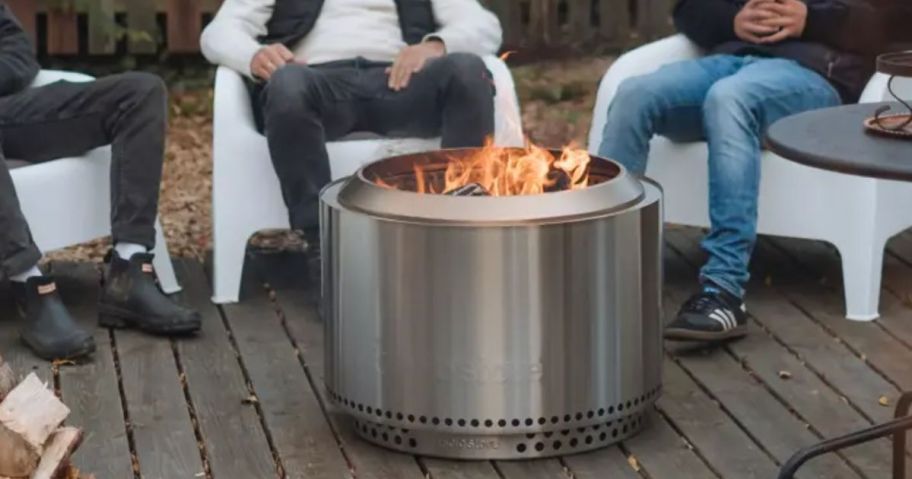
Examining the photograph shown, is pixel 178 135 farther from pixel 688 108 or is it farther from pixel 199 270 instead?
pixel 688 108

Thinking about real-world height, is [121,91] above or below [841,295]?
above

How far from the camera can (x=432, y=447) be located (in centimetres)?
364

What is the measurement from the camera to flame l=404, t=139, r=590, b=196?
371 centimetres

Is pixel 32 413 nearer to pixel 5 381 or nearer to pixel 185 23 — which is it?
pixel 5 381

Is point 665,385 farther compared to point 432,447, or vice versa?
point 665,385

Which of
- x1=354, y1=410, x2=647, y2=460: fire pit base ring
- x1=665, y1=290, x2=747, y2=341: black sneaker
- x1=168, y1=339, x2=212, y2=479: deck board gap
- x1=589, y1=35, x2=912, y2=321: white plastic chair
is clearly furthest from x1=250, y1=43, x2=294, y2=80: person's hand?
x1=354, y1=410, x2=647, y2=460: fire pit base ring

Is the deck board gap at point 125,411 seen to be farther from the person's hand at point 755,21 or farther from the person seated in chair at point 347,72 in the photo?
the person's hand at point 755,21

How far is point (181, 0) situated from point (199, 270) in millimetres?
2833

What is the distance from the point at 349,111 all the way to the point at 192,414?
3.50ft

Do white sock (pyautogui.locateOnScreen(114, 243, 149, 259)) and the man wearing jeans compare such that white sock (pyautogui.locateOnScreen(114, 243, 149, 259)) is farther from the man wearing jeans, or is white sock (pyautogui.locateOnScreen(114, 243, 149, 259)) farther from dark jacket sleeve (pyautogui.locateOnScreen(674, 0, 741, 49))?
dark jacket sleeve (pyautogui.locateOnScreen(674, 0, 741, 49))

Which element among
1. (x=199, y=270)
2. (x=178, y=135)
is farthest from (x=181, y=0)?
(x=199, y=270)

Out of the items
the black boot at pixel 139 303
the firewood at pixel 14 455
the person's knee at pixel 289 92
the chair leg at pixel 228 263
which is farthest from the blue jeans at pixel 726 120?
the firewood at pixel 14 455

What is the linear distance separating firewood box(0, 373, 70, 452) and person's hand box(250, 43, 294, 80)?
1.69 m

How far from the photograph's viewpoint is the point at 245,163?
15.4 feet
